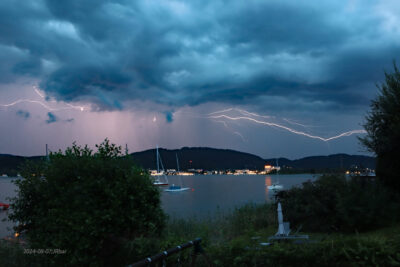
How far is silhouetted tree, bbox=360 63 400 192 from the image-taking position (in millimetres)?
15375

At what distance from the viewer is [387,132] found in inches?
632

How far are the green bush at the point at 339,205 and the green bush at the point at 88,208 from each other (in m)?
8.37

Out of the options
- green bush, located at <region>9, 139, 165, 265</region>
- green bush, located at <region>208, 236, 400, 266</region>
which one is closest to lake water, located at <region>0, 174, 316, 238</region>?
green bush, located at <region>9, 139, 165, 265</region>

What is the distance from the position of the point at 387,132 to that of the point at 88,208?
14.1 metres

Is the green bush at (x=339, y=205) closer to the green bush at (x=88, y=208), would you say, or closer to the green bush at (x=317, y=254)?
the green bush at (x=317, y=254)

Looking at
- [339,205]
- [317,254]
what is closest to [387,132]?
[339,205]

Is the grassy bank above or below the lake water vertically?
above

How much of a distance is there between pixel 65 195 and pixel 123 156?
5.39 feet

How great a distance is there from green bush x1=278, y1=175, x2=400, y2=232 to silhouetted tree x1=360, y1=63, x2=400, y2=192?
846 millimetres

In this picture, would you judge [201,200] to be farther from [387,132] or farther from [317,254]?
[317,254]

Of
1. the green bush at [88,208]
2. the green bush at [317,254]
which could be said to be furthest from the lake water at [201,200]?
the green bush at [317,254]

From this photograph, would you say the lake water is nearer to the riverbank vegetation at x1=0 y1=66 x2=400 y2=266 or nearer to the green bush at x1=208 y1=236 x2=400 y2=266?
the riverbank vegetation at x1=0 y1=66 x2=400 y2=266

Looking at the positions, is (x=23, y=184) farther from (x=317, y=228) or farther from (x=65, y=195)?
(x=317, y=228)

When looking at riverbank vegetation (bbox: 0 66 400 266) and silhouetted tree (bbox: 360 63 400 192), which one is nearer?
riverbank vegetation (bbox: 0 66 400 266)
